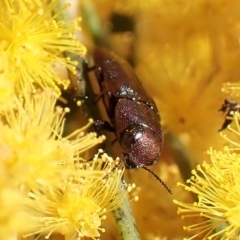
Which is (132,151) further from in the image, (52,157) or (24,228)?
(24,228)

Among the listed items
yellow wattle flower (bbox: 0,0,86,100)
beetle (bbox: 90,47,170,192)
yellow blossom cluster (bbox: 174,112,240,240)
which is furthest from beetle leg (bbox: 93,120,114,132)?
yellow blossom cluster (bbox: 174,112,240,240)

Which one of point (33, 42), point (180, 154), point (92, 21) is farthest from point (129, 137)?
point (92, 21)

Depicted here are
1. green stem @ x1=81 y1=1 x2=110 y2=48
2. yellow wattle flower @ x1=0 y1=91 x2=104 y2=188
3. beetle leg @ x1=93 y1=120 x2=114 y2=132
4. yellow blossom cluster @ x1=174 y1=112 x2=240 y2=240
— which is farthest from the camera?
green stem @ x1=81 y1=1 x2=110 y2=48

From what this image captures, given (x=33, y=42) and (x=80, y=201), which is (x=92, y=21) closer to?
(x=33, y=42)

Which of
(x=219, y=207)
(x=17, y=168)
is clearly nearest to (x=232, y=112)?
(x=219, y=207)

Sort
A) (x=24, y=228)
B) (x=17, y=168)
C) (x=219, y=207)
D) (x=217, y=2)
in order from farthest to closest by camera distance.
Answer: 1. (x=217, y=2)
2. (x=219, y=207)
3. (x=17, y=168)
4. (x=24, y=228)

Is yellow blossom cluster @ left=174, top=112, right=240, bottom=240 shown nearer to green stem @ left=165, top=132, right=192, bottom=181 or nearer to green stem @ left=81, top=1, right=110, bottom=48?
green stem @ left=165, top=132, right=192, bottom=181

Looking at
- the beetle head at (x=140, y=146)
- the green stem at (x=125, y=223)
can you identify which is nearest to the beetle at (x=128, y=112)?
the beetle head at (x=140, y=146)
